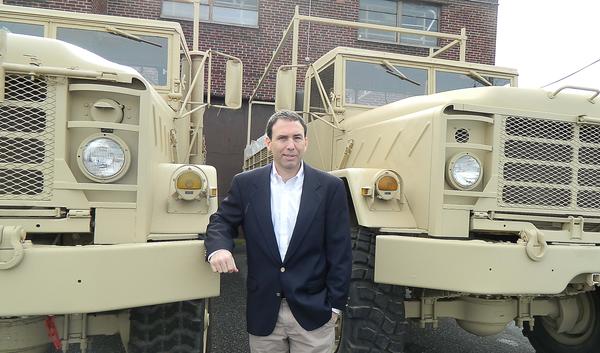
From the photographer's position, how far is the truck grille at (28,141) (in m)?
2.11

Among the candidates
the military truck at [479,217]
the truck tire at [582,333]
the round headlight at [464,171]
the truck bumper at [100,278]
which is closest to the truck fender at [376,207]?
the military truck at [479,217]

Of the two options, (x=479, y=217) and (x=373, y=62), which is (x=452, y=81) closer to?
(x=373, y=62)

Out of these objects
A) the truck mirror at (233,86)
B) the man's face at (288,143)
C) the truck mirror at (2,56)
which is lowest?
the man's face at (288,143)

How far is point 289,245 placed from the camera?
204cm

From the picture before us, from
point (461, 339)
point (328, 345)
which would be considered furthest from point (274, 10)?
point (328, 345)

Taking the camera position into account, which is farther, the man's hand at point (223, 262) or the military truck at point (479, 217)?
the military truck at point (479, 217)

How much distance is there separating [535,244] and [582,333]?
1.39 metres

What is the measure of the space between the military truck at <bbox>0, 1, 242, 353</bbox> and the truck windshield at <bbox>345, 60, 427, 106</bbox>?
7.89 feet

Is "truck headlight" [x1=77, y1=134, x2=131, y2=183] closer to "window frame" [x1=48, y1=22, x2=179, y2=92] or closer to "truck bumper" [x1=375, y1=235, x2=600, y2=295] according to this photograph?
"truck bumper" [x1=375, y1=235, x2=600, y2=295]

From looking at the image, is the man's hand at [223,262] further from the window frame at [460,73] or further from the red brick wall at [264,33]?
the red brick wall at [264,33]

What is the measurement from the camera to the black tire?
2.50 metres

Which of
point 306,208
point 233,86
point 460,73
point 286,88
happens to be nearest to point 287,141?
point 306,208

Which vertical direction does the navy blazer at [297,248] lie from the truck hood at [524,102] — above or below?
below

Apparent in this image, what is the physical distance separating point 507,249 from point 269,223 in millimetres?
1261
